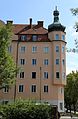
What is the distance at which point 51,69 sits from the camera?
7775 cm

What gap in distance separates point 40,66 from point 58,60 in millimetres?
4703

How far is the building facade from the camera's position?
251 ft

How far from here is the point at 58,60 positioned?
3066 inches

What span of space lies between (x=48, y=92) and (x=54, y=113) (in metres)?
51.1

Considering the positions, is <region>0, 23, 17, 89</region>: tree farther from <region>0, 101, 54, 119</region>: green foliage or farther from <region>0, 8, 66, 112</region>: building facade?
<region>0, 8, 66, 112</region>: building facade

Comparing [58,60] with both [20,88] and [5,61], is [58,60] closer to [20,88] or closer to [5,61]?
[20,88]

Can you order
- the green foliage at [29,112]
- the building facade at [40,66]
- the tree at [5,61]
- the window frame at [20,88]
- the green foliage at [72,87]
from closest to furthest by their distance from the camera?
the green foliage at [29,112]
the tree at [5,61]
the building facade at [40,66]
the window frame at [20,88]
the green foliage at [72,87]

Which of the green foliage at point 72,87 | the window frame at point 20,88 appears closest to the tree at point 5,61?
the window frame at point 20,88

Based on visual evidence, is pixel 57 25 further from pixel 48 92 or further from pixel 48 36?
pixel 48 92

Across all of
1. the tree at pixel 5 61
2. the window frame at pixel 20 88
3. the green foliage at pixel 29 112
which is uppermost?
the tree at pixel 5 61

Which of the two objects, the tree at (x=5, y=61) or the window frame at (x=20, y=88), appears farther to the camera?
the window frame at (x=20, y=88)

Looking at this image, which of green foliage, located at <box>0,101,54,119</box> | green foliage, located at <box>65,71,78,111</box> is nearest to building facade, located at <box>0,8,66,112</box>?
green foliage, located at <box>65,71,78,111</box>

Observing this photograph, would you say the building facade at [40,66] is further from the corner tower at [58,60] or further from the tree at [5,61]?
the tree at [5,61]

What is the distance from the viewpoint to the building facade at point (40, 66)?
7662 centimetres
